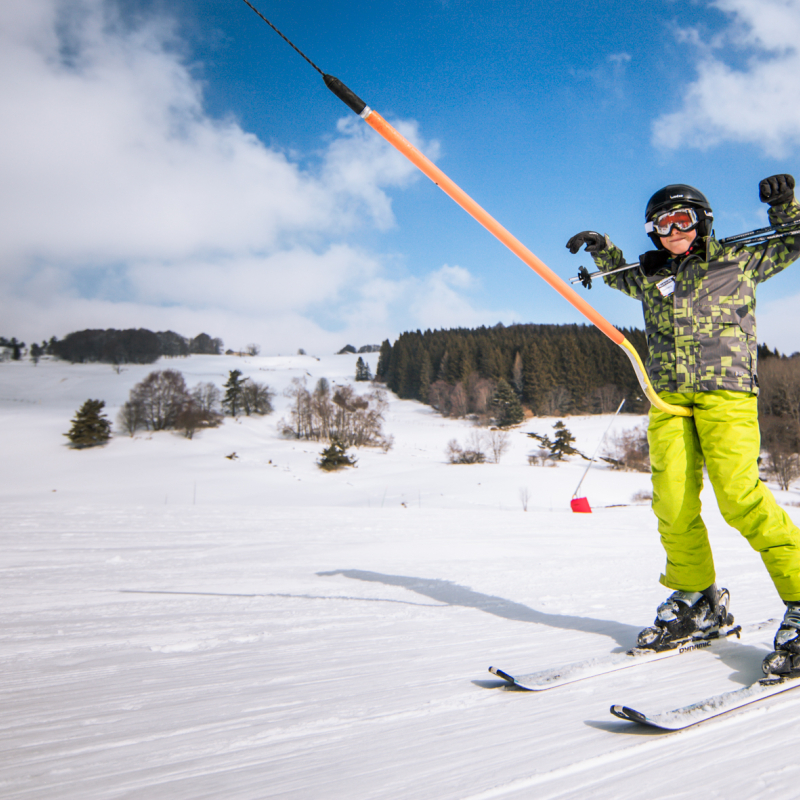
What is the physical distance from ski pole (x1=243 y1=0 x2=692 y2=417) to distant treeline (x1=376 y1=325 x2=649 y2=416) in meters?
56.7

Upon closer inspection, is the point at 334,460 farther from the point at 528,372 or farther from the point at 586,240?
the point at 528,372

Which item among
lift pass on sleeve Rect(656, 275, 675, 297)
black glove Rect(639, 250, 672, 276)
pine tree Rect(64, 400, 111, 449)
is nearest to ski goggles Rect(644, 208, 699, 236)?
black glove Rect(639, 250, 672, 276)

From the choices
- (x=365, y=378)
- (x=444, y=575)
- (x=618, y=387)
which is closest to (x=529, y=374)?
(x=618, y=387)

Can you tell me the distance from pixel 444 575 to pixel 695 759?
284cm

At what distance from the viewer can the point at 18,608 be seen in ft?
9.07

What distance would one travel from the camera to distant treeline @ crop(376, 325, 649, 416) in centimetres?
6500

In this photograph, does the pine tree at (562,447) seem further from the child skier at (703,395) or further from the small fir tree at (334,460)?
the child skier at (703,395)

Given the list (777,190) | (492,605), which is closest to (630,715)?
(492,605)

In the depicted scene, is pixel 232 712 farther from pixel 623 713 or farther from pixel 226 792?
pixel 623 713

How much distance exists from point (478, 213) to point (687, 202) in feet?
3.59

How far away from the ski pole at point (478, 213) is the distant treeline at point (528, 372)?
56.7 meters

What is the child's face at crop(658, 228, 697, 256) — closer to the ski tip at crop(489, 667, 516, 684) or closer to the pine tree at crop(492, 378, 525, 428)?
the ski tip at crop(489, 667, 516, 684)

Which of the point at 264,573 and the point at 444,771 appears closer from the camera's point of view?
the point at 444,771

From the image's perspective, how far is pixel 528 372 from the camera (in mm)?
69625
